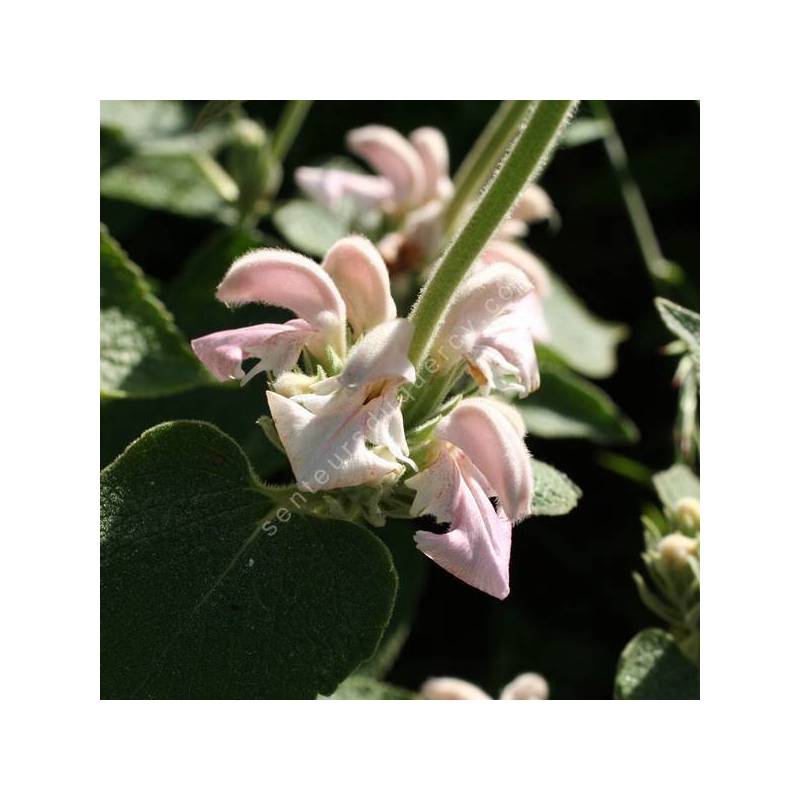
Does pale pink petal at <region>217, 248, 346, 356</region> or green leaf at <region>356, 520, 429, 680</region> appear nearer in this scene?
pale pink petal at <region>217, 248, 346, 356</region>

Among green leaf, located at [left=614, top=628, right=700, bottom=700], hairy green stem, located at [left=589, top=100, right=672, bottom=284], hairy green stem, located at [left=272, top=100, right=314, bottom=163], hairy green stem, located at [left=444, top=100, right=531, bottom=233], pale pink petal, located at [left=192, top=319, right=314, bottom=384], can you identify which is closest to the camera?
pale pink petal, located at [left=192, top=319, right=314, bottom=384]

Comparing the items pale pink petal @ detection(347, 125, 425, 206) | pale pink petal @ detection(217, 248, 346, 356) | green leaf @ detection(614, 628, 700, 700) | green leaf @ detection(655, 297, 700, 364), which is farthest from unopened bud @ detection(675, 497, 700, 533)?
pale pink petal @ detection(347, 125, 425, 206)

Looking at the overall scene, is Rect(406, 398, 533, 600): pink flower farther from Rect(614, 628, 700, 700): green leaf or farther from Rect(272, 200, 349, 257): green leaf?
Rect(272, 200, 349, 257): green leaf

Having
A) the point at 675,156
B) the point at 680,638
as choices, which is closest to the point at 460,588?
the point at 680,638

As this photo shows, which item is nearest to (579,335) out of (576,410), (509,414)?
(576,410)

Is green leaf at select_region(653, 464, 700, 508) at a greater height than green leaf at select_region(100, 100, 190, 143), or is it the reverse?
green leaf at select_region(100, 100, 190, 143)

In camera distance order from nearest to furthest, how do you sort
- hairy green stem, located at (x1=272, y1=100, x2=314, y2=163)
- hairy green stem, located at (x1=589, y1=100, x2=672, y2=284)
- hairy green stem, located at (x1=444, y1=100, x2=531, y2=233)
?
1. hairy green stem, located at (x1=444, y1=100, x2=531, y2=233)
2. hairy green stem, located at (x1=272, y1=100, x2=314, y2=163)
3. hairy green stem, located at (x1=589, y1=100, x2=672, y2=284)

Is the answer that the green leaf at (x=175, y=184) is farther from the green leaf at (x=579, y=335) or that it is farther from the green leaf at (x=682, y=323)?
the green leaf at (x=682, y=323)

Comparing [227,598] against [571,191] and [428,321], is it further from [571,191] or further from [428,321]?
[571,191]
